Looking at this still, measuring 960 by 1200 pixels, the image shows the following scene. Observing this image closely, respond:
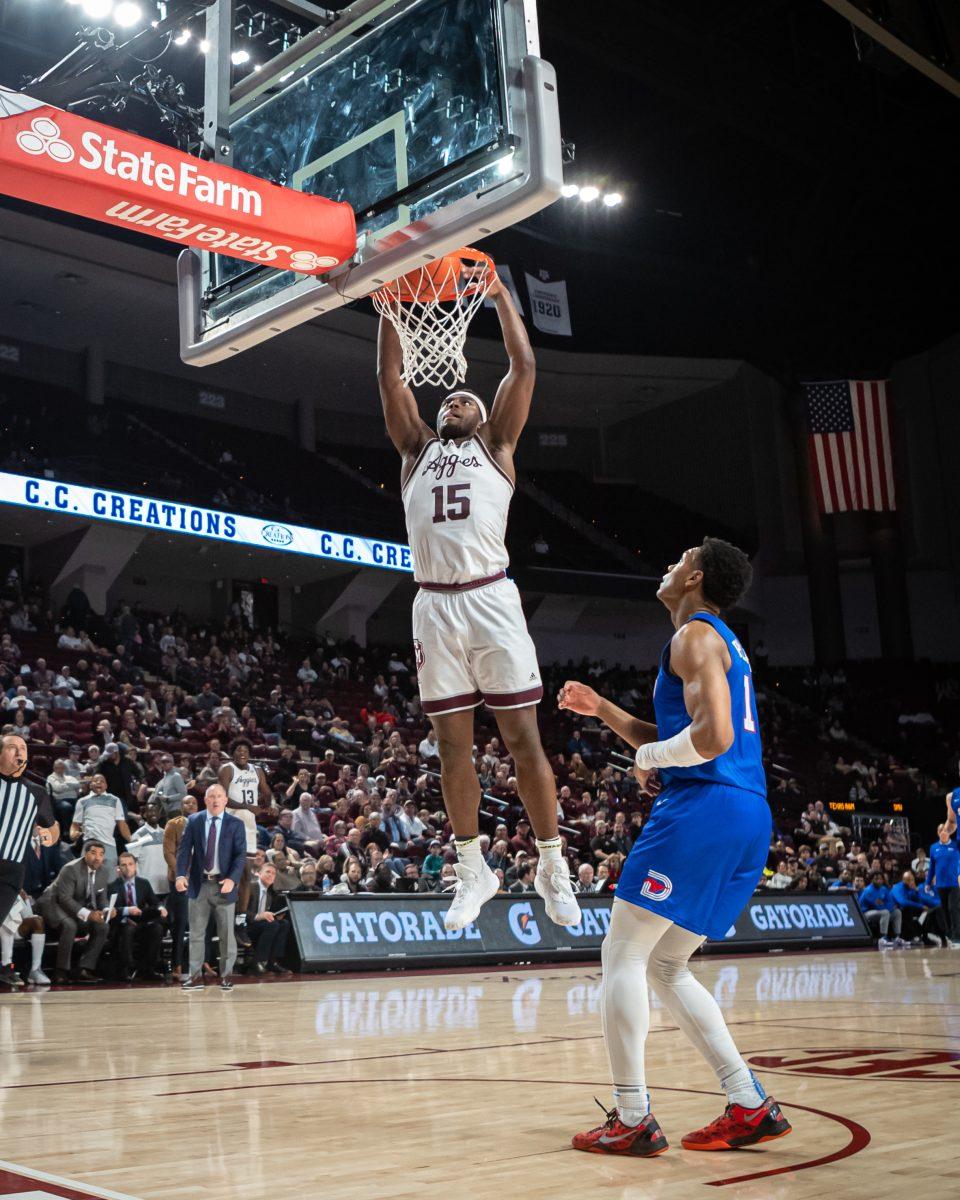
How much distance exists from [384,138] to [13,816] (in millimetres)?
3986

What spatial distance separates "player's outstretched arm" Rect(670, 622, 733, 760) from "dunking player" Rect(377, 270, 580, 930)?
0.88 metres

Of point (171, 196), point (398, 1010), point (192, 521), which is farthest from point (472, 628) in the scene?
point (192, 521)

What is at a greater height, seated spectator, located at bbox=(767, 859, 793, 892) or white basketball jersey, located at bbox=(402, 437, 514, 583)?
white basketball jersey, located at bbox=(402, 437, 514, 583)

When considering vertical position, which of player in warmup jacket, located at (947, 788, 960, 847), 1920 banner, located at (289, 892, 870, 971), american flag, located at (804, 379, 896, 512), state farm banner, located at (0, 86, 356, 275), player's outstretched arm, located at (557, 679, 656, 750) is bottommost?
1920 banner, located at (289, 892, 870, 971)

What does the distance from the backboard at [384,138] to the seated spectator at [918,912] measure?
51.0 ft

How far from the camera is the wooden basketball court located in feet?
11.4

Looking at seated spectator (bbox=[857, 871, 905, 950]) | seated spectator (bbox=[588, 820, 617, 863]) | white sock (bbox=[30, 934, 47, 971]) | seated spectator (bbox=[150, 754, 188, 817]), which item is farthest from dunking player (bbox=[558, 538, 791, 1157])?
seated spectator (bbox=[857, 871, 905, 950])

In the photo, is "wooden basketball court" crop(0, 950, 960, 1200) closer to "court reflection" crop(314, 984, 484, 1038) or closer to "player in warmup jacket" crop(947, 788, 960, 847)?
"court reflection" crop(314, 984, 484, 1038)

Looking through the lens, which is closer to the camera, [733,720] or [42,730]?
[733,720]

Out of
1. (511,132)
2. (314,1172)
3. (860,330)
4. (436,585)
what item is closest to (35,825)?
(436,585)

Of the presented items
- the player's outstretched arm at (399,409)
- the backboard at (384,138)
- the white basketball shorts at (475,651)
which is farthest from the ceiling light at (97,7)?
the white basketball shorts at (475,651)

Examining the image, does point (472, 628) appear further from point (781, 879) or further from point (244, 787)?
point (781, 879)

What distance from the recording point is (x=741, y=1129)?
4.01 m

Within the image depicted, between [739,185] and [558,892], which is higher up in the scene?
[739,185]
